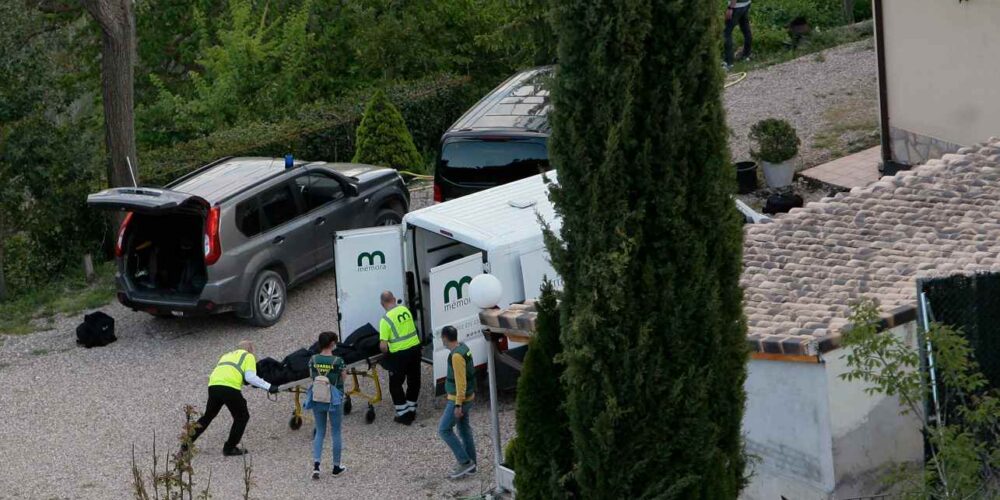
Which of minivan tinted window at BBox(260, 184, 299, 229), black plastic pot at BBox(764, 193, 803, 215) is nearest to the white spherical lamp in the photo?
minivan tinted window at BBox(260, 184, 299, 229)

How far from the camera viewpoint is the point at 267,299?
1505cm

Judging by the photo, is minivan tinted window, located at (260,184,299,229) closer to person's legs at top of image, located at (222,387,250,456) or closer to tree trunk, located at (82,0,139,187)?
tree trunk, located at (82,0,139,187)

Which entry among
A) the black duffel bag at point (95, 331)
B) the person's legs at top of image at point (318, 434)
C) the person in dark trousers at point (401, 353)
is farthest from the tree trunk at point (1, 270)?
the person's legs at top of image at point (318, 434)

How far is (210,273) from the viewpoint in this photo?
47.3ft

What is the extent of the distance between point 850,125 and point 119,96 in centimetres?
1052

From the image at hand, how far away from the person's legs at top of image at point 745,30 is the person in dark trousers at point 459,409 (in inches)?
553

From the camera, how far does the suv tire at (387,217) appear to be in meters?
16.7

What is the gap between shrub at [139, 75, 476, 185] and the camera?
18969 millimetres

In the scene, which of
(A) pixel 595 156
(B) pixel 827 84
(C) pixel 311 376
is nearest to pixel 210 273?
(C) pixel 311 376

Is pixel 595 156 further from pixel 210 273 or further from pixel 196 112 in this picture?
pixel 196 112

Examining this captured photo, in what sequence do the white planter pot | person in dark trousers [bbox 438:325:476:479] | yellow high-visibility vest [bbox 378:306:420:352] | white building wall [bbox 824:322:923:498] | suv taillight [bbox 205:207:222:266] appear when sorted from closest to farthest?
1. white building wall [bbox 824:322:923:498]
2. person in dark trousers [bbox 438:325:476:479]
3. yellow high-visibility vest [bbox 378:306:420:352]
4. suv taillight [bbox 205:207:222:266]
5. the white planter pot

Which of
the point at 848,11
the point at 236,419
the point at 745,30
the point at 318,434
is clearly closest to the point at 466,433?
the point at 318,434

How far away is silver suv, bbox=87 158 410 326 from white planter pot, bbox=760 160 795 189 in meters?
5.58

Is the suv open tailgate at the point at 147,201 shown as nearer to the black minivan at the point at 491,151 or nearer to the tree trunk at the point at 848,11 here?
the black minivan at the point at 491,151
